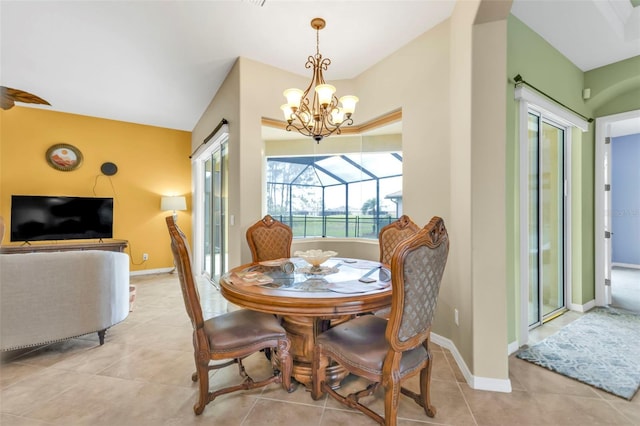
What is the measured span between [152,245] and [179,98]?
2.99 meters

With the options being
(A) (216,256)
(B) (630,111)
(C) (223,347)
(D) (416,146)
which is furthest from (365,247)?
(B) (630,111)

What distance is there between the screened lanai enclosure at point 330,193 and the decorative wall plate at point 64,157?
12.4 feet

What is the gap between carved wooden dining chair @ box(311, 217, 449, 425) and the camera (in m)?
1.28

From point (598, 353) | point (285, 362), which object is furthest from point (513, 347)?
point (285, 362)

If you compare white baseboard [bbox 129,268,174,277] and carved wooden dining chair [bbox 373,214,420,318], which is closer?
carved wooden dining chair [bbox 373,214,420,318]

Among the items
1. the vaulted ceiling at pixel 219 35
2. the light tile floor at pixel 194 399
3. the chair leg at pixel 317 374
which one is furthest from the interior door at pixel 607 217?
the chair leg at pixel 317 374

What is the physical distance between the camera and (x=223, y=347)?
5.18 feet

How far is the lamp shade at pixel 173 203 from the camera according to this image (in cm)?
545

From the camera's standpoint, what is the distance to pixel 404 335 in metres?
1.32

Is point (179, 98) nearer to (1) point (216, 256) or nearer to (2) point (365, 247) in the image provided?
(1) point (216, 256)

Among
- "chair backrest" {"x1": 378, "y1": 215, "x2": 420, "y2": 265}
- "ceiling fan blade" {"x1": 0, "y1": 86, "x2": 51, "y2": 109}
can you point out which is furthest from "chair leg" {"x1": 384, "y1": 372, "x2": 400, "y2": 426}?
"ceiling fan blade" {"x1": 0, "y1": 86, "x2": 51, "y2": 109}

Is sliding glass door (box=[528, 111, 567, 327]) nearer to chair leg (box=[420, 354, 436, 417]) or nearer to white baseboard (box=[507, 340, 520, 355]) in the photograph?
white baseboard (box=[507, 340, 520, 355])

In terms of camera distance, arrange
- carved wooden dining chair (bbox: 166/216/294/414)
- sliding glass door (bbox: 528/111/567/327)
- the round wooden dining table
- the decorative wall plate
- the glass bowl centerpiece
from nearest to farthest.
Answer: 1. the round wooden dining table
2. carved wooden dining chair (bbox: 166/216/294/414)
3. the glass bowl centerpiece
4. sliding glass door (bbox: 528/111/567/327)
5. the decorative wall plate

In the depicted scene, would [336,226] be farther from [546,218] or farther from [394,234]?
[546,218]
